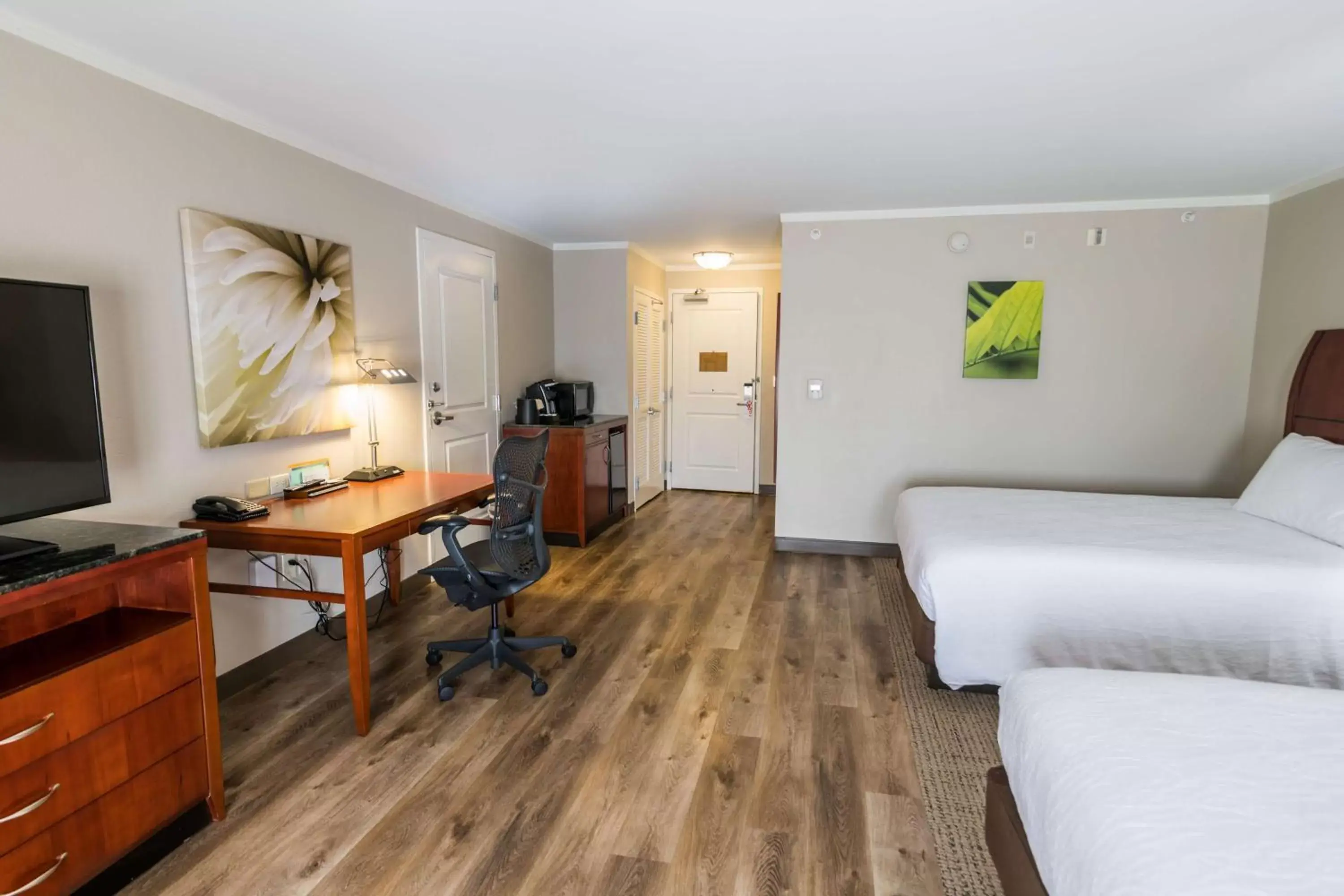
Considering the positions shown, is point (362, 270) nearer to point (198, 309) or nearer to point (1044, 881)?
point (198, 309)

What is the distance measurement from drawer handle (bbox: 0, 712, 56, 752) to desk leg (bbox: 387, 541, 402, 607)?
6.73 feet

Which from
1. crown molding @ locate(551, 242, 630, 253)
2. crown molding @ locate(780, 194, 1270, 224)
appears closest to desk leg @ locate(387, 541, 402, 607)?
crown molding @ locate(551, 242, 630, 253)

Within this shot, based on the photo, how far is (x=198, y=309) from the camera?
2512 millimetres

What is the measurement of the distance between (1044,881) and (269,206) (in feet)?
11.3

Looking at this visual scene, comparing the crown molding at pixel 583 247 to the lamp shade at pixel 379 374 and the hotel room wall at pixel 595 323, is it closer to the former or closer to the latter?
the hotel room wall at pixel 595 323

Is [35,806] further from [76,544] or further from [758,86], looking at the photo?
[758,86]

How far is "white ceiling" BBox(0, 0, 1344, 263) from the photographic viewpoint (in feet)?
6.25

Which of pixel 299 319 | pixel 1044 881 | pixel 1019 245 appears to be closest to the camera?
pixel 1044 881

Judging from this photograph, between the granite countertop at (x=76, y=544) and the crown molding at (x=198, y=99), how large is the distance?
4.71 ft

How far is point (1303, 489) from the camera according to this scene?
9.18ft

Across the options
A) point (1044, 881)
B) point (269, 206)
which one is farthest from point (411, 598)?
point (1044, 881)

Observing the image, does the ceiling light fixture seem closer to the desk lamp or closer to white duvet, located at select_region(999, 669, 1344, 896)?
the desk lamp

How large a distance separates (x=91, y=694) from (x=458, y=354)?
286 cm

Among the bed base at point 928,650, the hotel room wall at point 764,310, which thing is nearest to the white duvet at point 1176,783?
the bed base at point 928,650
